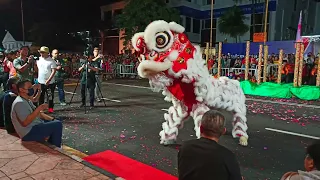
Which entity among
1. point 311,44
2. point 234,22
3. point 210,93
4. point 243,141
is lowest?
point 243,141

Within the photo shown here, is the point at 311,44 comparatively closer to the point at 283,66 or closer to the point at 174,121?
Answer: the point at 283,66

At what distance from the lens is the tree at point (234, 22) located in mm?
24656

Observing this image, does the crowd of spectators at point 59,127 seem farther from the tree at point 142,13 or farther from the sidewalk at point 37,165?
the tree at point 142,13

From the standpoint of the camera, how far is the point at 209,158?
2055mm

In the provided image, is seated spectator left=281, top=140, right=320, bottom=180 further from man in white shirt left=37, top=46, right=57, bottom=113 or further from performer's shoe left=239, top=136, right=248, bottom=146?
man in white shirt left=37, top=46, right=57, bottom=113

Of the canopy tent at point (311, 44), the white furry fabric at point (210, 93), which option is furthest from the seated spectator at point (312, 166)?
the canopy tent at point (311, 44)

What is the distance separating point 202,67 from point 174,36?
0.70 m

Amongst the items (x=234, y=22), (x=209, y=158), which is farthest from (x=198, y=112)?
(x=234, y=22)

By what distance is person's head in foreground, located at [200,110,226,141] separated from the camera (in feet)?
7.13

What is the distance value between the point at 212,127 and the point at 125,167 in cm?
231

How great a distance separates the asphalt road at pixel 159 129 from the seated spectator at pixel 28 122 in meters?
0.68

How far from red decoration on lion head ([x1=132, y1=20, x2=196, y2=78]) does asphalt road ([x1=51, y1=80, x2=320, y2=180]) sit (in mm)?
1406

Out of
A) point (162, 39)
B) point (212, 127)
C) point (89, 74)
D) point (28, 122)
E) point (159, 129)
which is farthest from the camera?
point (89, 74)

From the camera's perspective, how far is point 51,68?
7.63 meters
